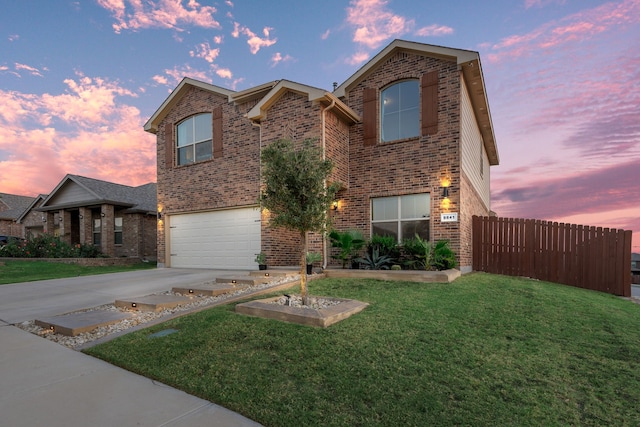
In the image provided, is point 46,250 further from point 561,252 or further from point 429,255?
point 561,252

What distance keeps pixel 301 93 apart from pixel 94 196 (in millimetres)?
13600

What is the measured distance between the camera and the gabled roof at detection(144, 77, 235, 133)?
12.1 m

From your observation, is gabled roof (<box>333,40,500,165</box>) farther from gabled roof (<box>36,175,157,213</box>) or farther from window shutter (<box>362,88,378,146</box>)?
gabled roof (<box>36,175,157,213</box>)

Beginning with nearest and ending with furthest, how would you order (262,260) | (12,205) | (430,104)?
1. (430,104)
2. (262,260)
3. (12,205)

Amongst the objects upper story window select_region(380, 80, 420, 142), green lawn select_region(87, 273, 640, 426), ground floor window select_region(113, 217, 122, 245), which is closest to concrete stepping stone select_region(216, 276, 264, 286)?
green lawn select_region(87, 273, 640, 426)

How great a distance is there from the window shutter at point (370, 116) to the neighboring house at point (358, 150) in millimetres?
34

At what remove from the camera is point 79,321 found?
15.3 feet

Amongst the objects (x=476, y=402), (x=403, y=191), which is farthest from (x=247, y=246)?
(x=476, y=402)

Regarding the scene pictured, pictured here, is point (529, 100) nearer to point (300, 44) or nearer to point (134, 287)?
point (300, 44)

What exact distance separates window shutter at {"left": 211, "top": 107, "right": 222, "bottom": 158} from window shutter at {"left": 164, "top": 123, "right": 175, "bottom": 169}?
2535 millimetres

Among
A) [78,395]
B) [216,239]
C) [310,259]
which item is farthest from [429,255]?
[216,239]

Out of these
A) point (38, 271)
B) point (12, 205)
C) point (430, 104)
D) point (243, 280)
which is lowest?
point (38, 271)

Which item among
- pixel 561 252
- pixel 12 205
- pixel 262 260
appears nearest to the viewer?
pixel 561 252

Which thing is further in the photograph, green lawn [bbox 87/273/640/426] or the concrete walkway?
green lawn [bbox 87/273/640/426]
